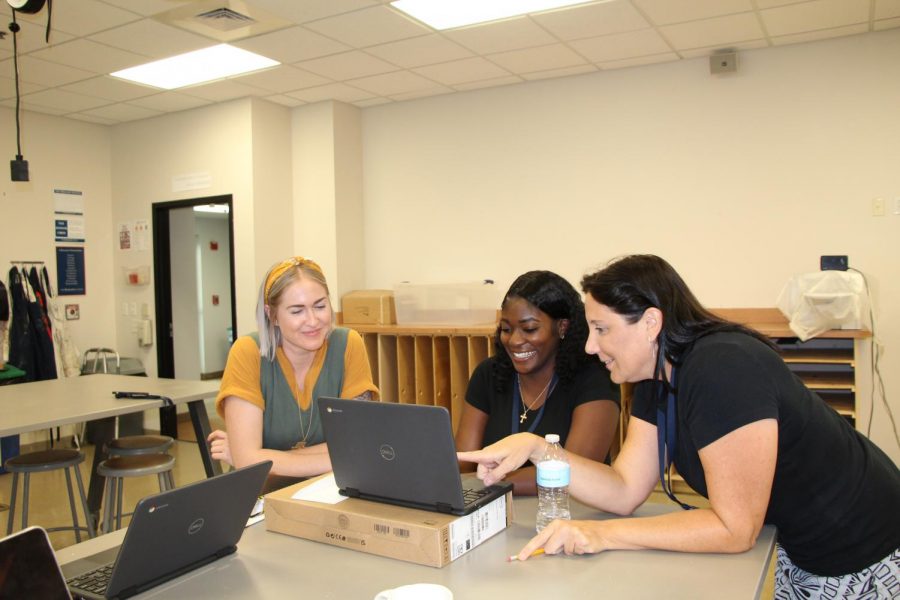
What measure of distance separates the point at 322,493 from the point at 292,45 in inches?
131

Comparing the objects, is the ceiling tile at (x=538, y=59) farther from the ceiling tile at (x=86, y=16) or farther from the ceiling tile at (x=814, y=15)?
the ceiling tile at (x=86, y=16)

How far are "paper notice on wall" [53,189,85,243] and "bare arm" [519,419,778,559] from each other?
5796mm

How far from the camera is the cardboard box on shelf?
206 inches

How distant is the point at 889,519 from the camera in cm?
151

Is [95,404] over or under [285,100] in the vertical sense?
under

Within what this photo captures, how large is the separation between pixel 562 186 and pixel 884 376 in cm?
235

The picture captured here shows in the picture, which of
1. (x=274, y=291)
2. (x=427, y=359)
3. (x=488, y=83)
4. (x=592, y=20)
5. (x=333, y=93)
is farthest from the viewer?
(x=333, y=93)

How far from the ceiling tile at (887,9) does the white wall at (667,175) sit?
0.30 m

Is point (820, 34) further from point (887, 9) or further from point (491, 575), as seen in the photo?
point (491, 575)

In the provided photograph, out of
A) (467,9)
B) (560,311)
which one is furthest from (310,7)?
(560,311)

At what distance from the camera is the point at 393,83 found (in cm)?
515

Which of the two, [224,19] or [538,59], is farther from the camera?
[538,59]

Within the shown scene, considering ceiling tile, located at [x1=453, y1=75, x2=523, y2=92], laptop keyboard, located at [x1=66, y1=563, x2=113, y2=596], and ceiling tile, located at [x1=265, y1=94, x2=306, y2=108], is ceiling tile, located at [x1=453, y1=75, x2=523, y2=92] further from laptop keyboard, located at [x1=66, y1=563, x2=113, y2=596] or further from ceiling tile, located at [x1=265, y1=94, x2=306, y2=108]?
laptop keyboard, located at [x1=66, y1=563, x2=113, y2=596]

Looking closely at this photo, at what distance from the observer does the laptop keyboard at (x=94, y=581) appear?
1309 mm
